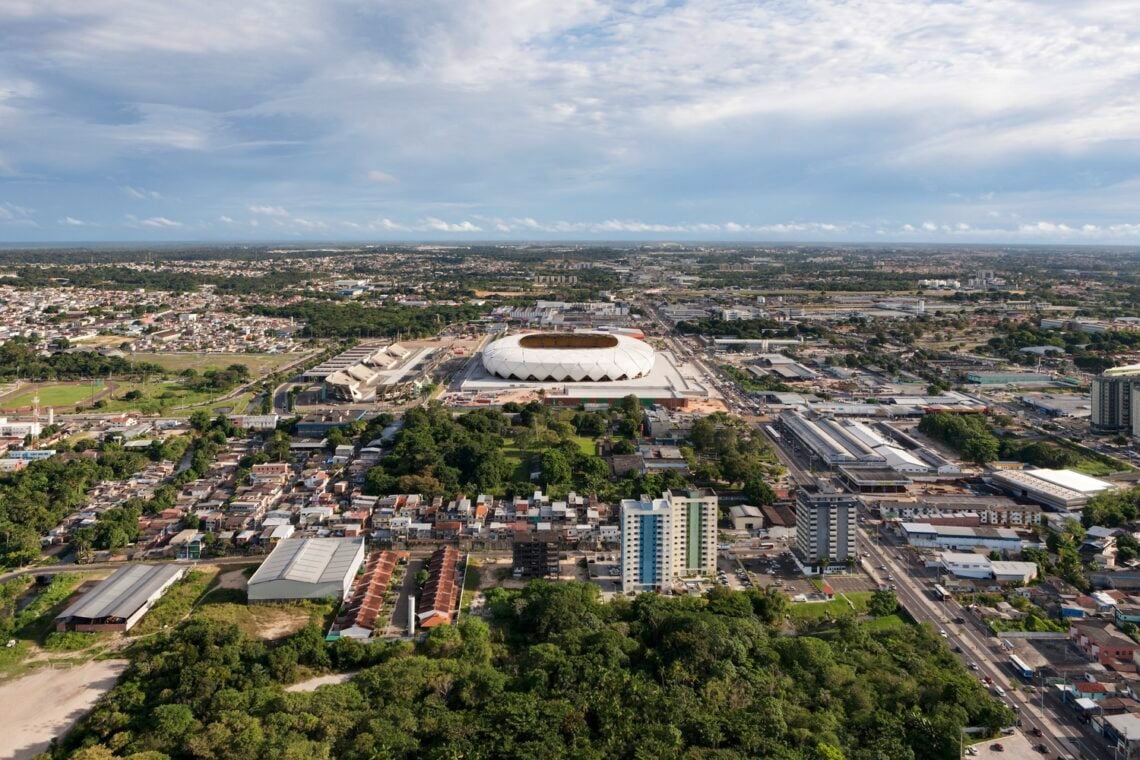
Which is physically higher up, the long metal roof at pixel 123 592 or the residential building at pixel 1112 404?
the residential building at pixel 1112 404

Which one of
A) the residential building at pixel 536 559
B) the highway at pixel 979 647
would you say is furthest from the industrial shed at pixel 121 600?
the highway at pixel 979 647

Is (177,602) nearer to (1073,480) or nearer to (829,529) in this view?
(829,529)

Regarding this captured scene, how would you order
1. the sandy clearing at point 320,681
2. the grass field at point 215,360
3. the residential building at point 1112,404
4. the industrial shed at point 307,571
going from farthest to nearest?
the grass field at point 215,360 < the residential building at point 1112,404 < the industrial shed at point 307,571 < the sandy clearing at point 320,681

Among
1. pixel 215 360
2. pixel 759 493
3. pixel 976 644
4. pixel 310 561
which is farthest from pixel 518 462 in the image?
pixel 215 360

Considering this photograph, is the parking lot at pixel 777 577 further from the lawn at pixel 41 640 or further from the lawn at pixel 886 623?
the lawn at pixel 41 640

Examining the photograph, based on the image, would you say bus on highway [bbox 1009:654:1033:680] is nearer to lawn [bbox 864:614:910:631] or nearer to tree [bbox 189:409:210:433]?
lawn [bbox 864:614:910:631]
